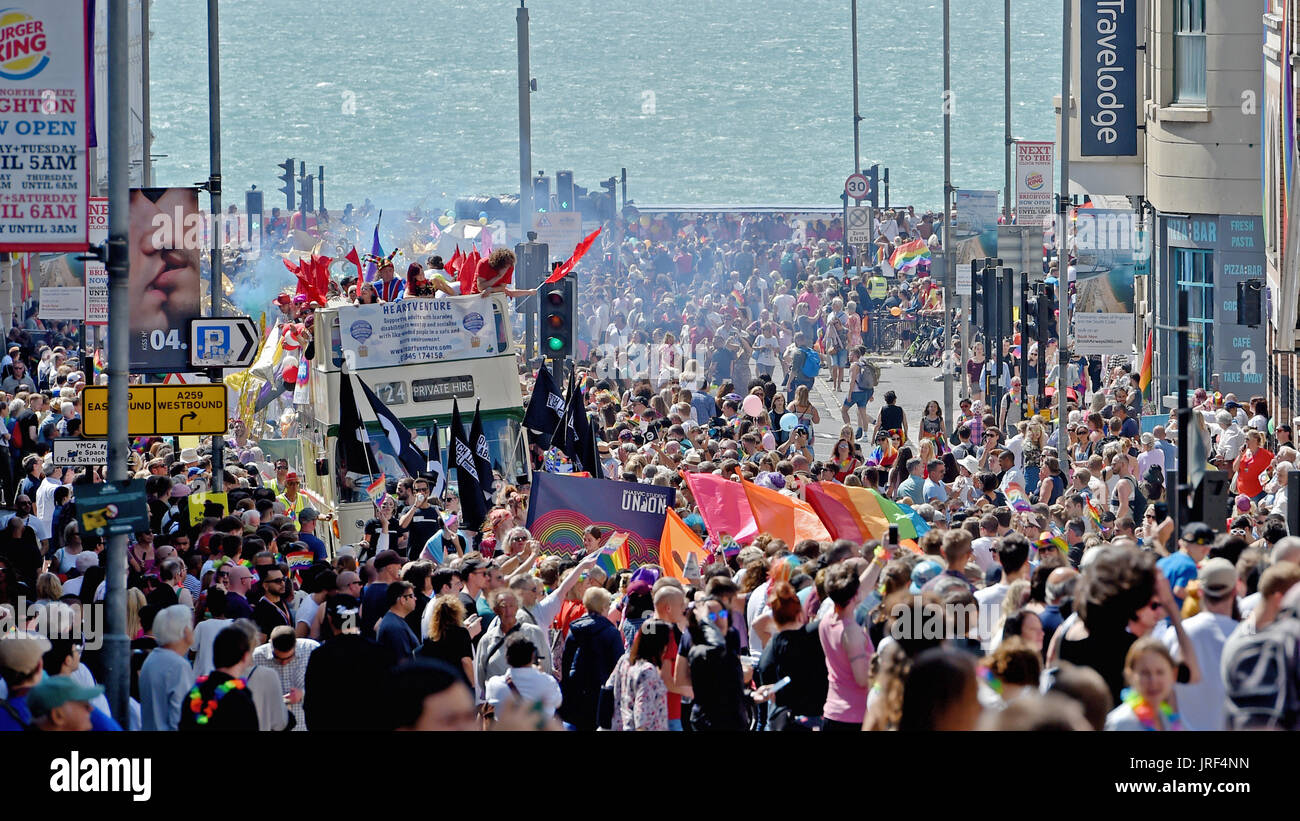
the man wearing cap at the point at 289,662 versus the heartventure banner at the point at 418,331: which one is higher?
the heartventure banner at the point at 418,331

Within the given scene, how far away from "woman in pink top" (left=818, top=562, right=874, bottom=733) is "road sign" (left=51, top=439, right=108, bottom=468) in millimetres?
8283

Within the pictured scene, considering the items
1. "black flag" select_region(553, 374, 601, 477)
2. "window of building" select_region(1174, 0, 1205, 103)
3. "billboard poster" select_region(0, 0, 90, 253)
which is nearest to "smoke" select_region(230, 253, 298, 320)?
"window of building" select_region(1174, 0, 1205, 103)

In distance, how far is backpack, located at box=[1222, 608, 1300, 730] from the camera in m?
7.18

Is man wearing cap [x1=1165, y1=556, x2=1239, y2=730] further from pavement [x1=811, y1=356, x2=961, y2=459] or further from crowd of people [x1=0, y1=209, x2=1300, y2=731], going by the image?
pavement [x1=811, y1=356, x2=961, y2=459]

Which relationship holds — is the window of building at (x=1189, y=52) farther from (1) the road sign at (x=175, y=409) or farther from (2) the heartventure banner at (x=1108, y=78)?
(1) the road sign at (x=175, y=409)

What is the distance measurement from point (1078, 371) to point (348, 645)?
25.4m

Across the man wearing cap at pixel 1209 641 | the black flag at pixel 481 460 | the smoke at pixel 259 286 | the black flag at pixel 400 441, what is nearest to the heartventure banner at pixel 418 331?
the black flag at pixel 400 441

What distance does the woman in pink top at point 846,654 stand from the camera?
10055 millimetres

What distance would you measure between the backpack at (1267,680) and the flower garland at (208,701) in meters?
4.27

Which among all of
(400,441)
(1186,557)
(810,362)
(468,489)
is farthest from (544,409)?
(810,362)

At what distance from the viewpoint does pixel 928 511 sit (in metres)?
15.9

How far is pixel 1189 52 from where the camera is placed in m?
30.6

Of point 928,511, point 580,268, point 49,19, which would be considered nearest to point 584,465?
point 928,511
